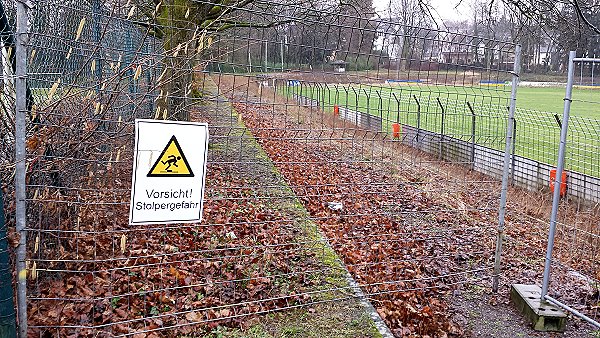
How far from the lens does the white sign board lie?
393 centimetres

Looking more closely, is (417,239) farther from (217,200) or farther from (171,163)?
(171,163)

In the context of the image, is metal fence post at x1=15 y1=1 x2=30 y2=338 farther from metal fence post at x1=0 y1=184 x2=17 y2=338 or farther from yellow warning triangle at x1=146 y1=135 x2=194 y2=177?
yellow warning triangle at x1=146 y1=135 x2=194 y2=177

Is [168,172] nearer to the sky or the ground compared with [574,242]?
nearer to the sky

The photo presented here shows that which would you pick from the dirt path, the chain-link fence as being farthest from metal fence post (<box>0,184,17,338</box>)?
the chain-link fence

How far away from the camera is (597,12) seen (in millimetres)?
9312

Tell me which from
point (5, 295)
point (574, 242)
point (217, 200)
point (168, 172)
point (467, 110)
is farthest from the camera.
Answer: point (467, 110)

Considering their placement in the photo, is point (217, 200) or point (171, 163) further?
point (217, 200)

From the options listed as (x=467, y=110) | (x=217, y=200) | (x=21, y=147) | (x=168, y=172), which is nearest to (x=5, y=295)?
(x=21, y=147)

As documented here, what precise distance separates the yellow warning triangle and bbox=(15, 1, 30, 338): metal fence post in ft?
2.83

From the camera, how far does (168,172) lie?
13.3 feet

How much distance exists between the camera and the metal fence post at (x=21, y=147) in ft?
11.1

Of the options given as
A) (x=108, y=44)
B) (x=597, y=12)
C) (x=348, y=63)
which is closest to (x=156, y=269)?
(x=348, y=63)

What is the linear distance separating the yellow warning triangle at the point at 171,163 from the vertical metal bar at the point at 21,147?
0.86 m

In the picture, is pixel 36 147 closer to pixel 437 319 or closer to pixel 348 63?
pixel 348 63
